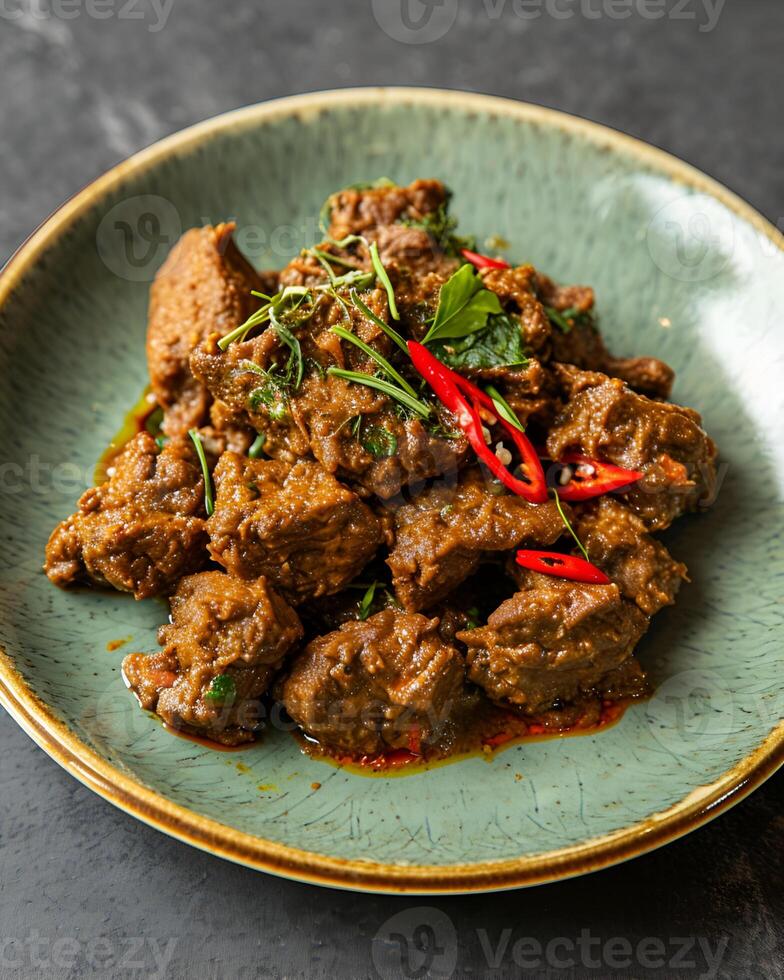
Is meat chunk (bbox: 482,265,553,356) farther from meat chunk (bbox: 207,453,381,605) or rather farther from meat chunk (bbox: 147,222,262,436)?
meat chunk (bbox: 147,222,262,436)

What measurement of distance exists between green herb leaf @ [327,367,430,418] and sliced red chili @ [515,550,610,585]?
707mm

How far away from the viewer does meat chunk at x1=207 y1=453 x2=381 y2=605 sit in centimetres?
382

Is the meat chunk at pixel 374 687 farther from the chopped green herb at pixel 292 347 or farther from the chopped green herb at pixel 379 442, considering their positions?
the chopped green herb at pixel 292 347

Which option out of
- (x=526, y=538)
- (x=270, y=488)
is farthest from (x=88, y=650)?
(x=526, y=538)

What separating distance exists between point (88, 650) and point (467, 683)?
1601 millimetres

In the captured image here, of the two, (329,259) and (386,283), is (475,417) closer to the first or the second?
(386,283)

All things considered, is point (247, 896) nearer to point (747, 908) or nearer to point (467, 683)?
point (467, 683)

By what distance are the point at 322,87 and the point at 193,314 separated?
3.28 meters

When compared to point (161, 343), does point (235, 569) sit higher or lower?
lower

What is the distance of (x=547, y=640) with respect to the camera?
3.88 meters

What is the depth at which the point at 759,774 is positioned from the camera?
11.8ft

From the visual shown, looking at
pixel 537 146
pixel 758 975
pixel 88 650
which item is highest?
pixel 537 146

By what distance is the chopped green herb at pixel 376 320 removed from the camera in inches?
156

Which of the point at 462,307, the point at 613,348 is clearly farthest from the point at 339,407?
the point at 613,348
